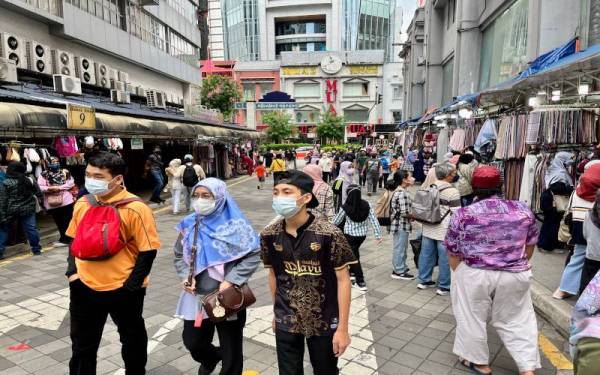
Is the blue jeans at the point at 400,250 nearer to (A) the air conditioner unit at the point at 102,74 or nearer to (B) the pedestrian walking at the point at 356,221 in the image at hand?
(B) the pedestrian walking at the point at 356,221

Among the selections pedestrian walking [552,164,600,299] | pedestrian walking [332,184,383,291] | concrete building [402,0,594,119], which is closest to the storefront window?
concrete building [402,0,594,119]

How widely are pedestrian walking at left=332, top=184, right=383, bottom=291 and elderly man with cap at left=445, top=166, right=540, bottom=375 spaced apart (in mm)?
2097

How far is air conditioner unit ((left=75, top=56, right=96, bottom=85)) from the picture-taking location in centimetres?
1673

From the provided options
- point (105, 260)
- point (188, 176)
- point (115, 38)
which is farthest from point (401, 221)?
point (115, 38)

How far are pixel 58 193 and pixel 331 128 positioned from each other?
45.5 meters

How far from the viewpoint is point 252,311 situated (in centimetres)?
500

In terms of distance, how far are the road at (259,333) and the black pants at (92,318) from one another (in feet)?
2.22

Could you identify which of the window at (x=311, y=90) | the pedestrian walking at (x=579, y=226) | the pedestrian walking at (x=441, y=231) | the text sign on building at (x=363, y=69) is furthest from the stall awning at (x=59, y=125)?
the text sign on building at (x=363, y=69)

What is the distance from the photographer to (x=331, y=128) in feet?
170

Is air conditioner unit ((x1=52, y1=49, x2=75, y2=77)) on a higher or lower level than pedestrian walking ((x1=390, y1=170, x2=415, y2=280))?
higher

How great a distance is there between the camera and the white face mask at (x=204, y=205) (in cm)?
296

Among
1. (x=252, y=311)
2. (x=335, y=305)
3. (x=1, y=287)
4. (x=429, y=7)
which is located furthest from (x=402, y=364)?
(x=429, y=7)

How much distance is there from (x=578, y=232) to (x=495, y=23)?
12.1 metres

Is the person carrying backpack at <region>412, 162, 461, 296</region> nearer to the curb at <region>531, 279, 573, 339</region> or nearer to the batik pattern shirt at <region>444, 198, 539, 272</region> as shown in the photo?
the curb at <region>531, 279, 573, 339</region>
